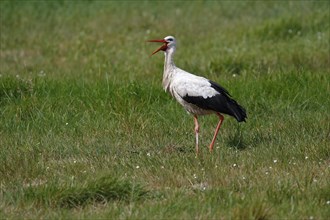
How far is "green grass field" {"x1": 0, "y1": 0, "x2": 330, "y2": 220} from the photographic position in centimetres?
633

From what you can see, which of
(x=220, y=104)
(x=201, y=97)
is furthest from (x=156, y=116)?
(x=220, y=104)

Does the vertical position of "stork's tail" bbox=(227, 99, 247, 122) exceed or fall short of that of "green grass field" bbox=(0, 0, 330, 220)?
it exceeds it

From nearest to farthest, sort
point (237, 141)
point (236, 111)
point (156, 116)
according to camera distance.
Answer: point (236, 111) < point (237, 141) < point (156, 116)

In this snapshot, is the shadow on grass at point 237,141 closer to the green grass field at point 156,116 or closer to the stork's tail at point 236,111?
the green grass field at point 156,116

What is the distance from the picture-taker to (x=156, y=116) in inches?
352

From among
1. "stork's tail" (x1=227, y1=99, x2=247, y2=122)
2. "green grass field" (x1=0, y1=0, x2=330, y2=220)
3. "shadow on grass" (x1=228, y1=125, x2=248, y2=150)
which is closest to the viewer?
"green grass field" (x1=0, y1=0, x2=330, y2=220)

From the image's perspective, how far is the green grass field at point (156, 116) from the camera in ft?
20.8

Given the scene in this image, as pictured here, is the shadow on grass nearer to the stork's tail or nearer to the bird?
the bird

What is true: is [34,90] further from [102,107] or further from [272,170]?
[272,170]

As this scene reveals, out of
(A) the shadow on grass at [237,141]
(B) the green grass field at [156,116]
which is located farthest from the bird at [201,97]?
(B) the green grass field at [156,116]

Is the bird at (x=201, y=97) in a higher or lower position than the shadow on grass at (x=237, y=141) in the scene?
higher

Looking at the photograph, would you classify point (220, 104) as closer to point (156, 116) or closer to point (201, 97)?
point (201, 97)

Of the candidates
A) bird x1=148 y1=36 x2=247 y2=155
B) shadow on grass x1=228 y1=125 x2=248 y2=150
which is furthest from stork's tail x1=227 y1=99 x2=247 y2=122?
shadow on grass x1=228 y1=125 x2=248 y2=150

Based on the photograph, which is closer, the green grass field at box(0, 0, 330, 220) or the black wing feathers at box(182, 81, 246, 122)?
the green grass field at box(0, 0, 330, 220)
